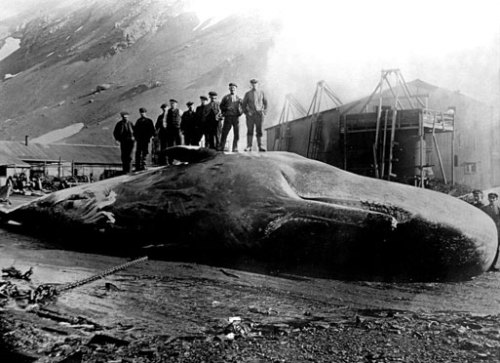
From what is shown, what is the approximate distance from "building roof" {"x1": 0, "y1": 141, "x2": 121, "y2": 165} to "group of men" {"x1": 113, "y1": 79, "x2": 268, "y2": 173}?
72.1 ft

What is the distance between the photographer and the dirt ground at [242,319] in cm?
315

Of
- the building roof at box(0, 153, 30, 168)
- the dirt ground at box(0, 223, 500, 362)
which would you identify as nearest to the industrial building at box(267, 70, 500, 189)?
the dirt ground at box(0, 223, 500, 362)

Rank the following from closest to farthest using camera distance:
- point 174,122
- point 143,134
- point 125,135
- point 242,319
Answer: point 242,319 < point 174,122 < point 143,134 < point 125,135

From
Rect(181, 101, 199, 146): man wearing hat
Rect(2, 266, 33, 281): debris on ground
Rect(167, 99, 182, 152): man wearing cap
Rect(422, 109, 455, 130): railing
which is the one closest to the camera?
Rect(2, 266, 33, 281): debris on ground

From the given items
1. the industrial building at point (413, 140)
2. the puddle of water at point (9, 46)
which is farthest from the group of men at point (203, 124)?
the industrial building at point (413, 140)

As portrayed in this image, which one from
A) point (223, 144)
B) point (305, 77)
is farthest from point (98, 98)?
point (223, 144)

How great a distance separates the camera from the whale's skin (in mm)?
4738

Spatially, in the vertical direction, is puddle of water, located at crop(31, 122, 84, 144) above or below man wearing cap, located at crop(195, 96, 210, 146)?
above

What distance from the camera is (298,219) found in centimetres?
500

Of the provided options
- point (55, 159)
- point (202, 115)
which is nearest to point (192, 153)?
point (202, 115)

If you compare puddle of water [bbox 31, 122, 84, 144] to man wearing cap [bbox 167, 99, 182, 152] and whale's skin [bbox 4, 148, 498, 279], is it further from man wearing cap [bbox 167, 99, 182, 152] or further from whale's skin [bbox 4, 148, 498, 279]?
whale's skin [bbox 4, 148, 498, 279]

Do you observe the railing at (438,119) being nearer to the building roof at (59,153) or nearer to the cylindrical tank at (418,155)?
the cylindrical tank at (418,155)

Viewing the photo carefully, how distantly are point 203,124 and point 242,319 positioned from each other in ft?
20.1

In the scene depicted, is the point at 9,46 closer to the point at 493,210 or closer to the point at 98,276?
the point at 98,276
